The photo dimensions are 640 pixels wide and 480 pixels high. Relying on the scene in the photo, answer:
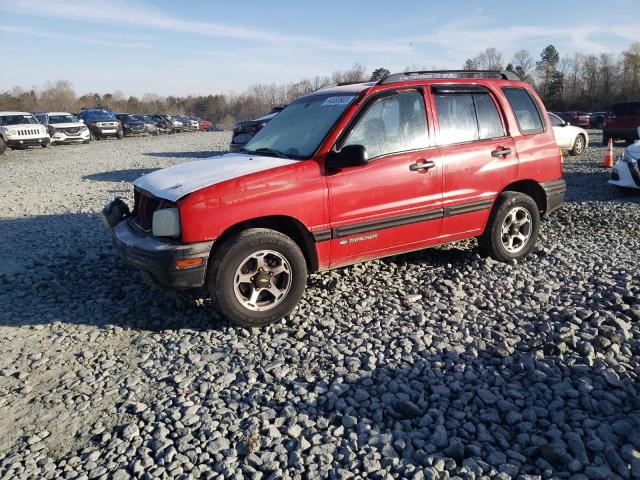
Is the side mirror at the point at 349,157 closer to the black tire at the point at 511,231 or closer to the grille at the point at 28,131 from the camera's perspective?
the black tire at the point at 511,231

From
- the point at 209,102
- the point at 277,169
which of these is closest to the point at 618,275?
Answer: the point at 277,169

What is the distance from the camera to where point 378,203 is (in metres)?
4.66

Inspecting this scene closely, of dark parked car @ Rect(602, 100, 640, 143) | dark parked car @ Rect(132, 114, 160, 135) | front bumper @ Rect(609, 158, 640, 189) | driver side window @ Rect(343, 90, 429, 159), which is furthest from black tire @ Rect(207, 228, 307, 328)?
dark parked car @ Rect(132, 114, 160, 135)

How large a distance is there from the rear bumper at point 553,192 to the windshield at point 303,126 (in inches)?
102

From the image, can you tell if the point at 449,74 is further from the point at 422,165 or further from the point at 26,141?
the point at 26,141

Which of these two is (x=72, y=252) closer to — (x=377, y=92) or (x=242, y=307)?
(x=242, y=307)

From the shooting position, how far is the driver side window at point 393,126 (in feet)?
15.3

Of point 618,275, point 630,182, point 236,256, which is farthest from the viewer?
point 630,182

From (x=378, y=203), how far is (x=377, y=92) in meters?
1.06

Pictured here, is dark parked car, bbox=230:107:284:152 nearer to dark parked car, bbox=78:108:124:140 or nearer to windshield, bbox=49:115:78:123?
windshield, bbox=49:115:78:123

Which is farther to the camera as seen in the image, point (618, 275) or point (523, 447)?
point (618, 275)

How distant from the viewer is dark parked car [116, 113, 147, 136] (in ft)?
109

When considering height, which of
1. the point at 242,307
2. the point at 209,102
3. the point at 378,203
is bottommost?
the point at 242,307

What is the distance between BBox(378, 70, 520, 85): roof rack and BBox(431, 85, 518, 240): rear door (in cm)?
25
